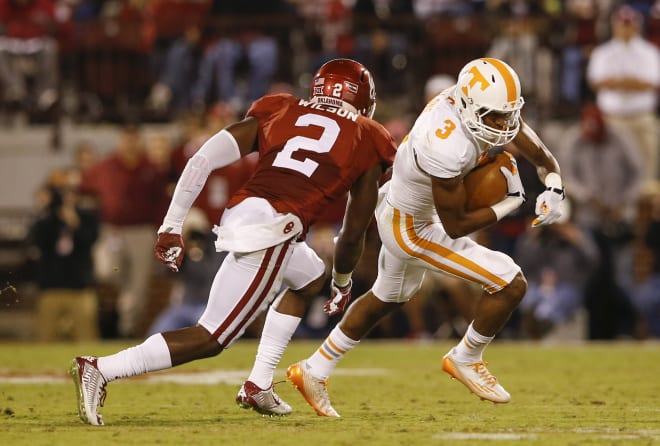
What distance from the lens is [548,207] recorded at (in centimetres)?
612

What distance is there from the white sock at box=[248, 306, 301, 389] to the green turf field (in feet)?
0.61

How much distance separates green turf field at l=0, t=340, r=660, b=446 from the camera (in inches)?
208

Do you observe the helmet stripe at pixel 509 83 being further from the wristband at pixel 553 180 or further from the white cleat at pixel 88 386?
the white cleat at pixel 88 386

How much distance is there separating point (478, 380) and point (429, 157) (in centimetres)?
119

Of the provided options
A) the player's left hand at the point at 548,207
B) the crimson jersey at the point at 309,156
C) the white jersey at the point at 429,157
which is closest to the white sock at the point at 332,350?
the white jersey at the point at 429,157

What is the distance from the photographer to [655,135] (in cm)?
1333

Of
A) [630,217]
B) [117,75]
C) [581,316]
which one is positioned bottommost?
[581,316]

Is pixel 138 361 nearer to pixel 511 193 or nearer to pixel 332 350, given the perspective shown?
pixel 332 350

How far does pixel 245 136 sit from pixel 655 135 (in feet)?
27.1

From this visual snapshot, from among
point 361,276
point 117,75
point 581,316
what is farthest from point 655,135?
point 117,75

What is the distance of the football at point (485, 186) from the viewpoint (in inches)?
242

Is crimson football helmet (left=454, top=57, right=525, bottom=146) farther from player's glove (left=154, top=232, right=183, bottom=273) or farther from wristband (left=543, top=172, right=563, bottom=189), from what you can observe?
player's glove (left=154, top=232, right=183, bottom=273)

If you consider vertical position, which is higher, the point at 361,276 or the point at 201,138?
the point at 201,138

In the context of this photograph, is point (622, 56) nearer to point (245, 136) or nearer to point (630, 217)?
point (630, 217)
